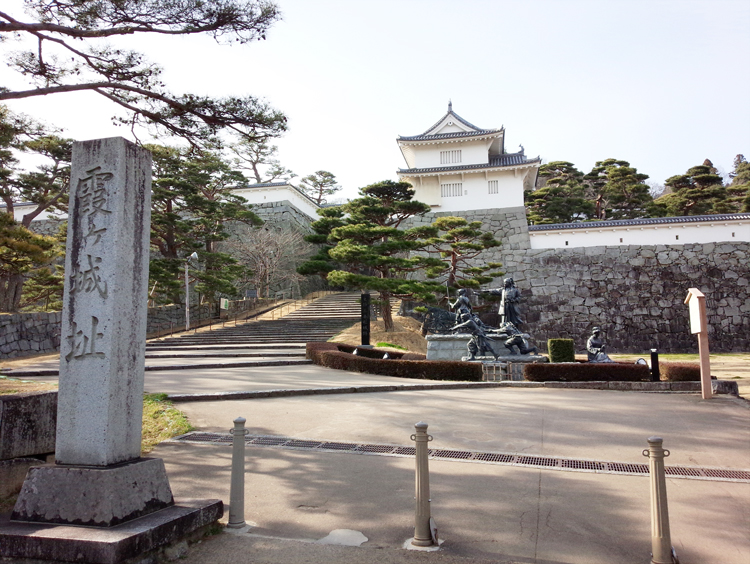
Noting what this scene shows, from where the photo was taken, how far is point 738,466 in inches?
A: 190

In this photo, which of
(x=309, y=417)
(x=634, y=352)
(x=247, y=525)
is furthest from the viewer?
(x=634, y=352)

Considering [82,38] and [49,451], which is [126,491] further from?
[82,38]

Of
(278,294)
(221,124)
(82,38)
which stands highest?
(82,38)

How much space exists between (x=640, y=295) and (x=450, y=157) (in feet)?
42.6

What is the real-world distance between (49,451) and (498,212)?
26.1 m

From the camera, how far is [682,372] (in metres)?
10.6

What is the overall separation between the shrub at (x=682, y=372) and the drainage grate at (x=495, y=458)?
6756 millimetres

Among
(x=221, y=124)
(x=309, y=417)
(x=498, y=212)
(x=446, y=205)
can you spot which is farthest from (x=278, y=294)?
(x=309, y=417)

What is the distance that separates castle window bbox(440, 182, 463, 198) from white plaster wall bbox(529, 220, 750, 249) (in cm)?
532

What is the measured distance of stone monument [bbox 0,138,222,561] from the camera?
295cm

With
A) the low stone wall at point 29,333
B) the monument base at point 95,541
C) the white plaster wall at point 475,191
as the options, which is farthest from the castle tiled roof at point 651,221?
→ the monument base at point 95,541

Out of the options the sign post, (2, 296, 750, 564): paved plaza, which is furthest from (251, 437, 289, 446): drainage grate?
the sign post

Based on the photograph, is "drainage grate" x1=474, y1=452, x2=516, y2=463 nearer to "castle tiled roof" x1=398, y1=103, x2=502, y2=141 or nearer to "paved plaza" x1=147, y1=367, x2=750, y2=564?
"paved plaza" x1=147, y1=367, x2=750, y2=564

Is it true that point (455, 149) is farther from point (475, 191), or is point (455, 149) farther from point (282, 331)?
point (282, 331)
